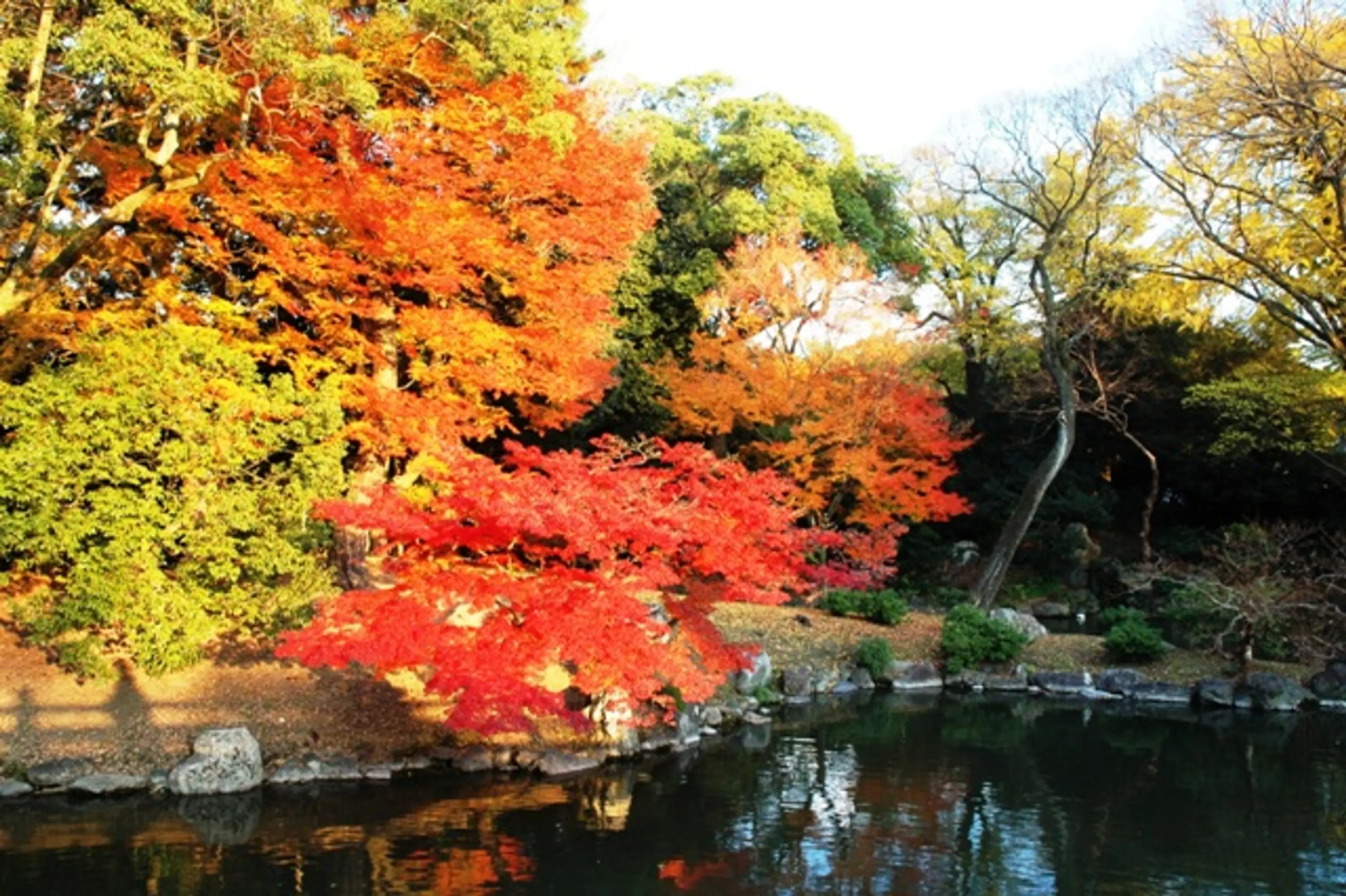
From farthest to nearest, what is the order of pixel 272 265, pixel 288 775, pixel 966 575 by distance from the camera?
pixel 966 575 < pixel 272 265 < pixel 288 775

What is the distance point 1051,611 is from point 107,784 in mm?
18841

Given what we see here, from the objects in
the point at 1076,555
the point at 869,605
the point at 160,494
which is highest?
the point at 160,494

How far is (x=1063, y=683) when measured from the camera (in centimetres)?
1570

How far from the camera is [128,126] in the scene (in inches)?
496

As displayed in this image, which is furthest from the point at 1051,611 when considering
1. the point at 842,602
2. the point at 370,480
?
the point at 370,480

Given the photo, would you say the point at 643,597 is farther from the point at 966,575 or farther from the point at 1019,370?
the point at 1019,370

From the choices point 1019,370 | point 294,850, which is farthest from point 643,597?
point 1019,370

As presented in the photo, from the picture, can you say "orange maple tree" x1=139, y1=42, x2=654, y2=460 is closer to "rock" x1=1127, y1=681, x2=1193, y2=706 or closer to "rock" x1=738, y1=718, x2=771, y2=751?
"rock" x1=738, y1=718, x2=771, y2=751

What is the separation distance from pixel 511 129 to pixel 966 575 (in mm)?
16457

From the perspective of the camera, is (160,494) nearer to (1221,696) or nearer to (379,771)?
(379,771)

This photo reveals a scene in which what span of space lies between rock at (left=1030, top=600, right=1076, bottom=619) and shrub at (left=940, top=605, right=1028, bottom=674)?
6.15 m

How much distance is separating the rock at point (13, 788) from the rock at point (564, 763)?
4.47 m

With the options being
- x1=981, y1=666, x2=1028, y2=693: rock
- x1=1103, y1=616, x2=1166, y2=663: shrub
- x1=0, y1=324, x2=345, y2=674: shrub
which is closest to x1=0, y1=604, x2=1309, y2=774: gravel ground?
x1=0, y1=324, x2=345, y2=674: shrub

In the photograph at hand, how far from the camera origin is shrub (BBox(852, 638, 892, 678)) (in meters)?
16.0
